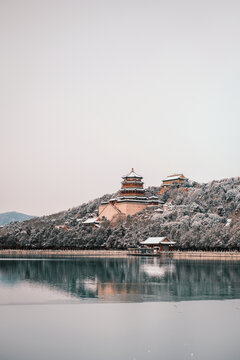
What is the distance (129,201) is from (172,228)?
1030 inches

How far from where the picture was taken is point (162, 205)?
116125mm

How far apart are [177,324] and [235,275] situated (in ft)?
69.7

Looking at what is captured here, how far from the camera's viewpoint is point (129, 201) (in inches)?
4498

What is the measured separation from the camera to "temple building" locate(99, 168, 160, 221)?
374 feet

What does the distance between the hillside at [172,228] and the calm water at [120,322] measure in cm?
4771

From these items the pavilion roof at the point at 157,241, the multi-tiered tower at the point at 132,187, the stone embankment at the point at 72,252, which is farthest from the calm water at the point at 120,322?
the multi-tiered tower at the point at 132,187

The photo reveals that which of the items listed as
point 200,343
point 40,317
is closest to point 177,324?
point 200,343

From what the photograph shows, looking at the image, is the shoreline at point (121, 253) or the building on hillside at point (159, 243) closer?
the shoreline at point (121, 253)

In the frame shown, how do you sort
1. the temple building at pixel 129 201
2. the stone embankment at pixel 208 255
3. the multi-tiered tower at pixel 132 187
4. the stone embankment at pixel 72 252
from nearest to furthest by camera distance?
the stone embankment at pixel 208 255
the stone embankment at pixel 72 252
the temple building at pixel 129 201
the multi-tiered tower at pixel 132 187

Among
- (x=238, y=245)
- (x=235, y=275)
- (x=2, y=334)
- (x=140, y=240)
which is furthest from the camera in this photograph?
(x=140, y=240)

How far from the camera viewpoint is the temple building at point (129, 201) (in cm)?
11394

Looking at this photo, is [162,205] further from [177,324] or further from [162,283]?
[177,324]

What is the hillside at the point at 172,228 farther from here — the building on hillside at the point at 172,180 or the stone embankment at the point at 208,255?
the building on hillside at the point at 172,180

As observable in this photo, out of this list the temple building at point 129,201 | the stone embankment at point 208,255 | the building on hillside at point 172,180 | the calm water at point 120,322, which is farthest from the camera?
the building on hillside at point 172,180
